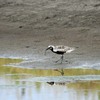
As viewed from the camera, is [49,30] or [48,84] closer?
[48,84]

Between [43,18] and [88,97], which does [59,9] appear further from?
[88,97]

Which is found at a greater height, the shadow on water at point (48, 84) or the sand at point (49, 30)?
the sand at point (49, 30)

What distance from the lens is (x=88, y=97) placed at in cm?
1177

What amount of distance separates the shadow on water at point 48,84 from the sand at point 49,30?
78 cm

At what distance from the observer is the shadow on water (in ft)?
39.8

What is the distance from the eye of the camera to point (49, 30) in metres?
19.5

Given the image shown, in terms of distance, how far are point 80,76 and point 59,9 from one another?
6724 millimetres

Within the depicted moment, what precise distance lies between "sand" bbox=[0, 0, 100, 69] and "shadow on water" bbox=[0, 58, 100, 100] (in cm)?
78

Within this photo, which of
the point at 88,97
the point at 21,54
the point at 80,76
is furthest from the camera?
the point at 21,54

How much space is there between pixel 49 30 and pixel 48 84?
6.17 meters

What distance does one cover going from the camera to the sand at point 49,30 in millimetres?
16578

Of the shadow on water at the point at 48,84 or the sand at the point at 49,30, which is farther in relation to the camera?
the sand at the point at 49,30

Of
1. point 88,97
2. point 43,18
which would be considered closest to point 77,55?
point 43,18

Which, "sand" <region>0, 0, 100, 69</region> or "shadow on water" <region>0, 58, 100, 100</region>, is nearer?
"shadow on water" <region>0, 58, 100, 100</region>
